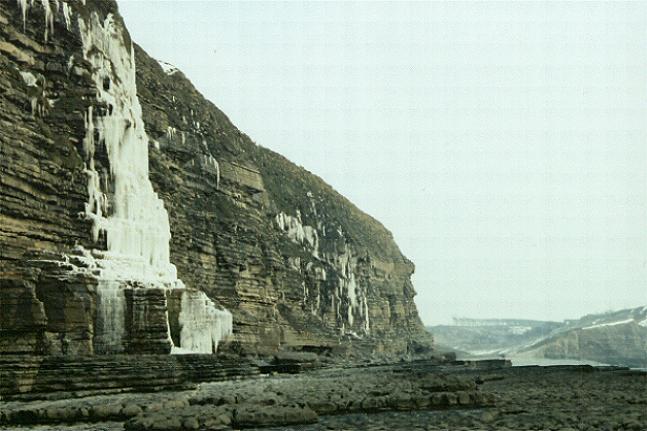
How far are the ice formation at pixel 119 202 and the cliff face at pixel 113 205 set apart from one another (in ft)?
0.23

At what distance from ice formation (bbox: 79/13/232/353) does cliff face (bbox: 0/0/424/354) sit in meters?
0.07

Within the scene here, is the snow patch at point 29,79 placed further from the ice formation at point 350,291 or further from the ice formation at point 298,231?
the ice formation at point 350,291

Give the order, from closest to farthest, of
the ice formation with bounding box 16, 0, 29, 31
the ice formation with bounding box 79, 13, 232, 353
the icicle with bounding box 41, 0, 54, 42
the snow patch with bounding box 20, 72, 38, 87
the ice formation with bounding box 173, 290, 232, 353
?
the ice formation with bounding box 79, 13, 232, 353 < the snow patch with bounding box 20, 72, 38, 87 < the ice formation with bounding box 16, 0, 29, 31 < the icicle with bounding box 41, 0, 54, 42 < the ice formation with bounding box 173, 290, 232, 353

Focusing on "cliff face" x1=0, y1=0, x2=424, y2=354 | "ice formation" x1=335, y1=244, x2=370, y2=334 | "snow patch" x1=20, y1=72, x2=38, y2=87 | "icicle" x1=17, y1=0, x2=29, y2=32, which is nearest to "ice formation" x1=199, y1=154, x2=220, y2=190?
"cliff face" x1=0, y1=0, x2=424, y2=354

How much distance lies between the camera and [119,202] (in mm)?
31688

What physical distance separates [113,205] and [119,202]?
512mm

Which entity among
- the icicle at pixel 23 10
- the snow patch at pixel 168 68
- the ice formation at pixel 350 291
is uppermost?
the snow patch at pixel 168 68

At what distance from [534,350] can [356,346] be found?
10465 cm

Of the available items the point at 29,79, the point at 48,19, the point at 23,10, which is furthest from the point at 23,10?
the point at 29,79

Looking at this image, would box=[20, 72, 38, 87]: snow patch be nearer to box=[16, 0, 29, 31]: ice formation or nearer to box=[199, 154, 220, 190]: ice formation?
box=[16, 0, 29, 31]: ice formation

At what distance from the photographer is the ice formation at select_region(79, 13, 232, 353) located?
27.8 m

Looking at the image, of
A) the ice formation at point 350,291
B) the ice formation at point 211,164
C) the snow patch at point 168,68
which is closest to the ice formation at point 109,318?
the ice formation at point 211,164

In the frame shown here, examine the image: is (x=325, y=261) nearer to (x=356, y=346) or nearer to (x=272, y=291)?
(x=356, y=346)

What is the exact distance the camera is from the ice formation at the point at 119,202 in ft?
91.3
